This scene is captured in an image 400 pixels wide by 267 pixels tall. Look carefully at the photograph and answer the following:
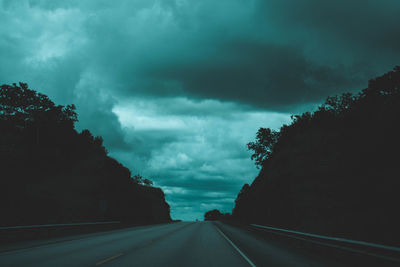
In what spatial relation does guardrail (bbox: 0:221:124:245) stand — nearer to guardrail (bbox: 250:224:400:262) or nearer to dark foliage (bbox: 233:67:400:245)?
guardrail (bbox: 250:224:400:262)

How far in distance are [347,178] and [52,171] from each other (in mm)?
52174

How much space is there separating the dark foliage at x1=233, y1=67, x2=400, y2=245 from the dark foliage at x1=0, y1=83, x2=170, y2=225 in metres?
24.8

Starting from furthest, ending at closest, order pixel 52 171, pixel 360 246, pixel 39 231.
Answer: pixel 52 171 < pixel 39 231 < pixel 360 246

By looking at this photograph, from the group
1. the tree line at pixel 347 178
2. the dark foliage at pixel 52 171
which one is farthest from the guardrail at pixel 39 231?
the tree line at pixel 347 178

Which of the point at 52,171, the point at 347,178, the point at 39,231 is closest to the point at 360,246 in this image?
the point at 39,231

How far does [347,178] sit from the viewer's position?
39.8 m

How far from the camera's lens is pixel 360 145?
40.5 metres

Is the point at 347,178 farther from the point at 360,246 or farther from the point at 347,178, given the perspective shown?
the point at 360,246

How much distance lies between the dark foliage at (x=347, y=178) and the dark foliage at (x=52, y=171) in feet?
81.5

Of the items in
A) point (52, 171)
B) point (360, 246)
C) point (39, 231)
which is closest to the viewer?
point (360, 246)

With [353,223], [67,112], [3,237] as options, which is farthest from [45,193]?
[353,223]

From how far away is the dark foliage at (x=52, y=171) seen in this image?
4794cm

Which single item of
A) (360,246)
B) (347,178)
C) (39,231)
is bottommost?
(360,246)

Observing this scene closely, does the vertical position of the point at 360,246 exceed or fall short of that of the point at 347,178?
it falls short
